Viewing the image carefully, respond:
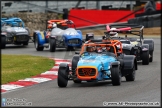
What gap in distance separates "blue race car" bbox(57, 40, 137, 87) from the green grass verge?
6.39ft

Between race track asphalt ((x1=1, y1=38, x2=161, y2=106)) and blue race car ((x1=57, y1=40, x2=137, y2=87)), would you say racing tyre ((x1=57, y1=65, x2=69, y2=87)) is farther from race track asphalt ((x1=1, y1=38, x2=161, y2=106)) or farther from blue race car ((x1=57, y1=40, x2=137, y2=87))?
race track asphalt ((x1=1, y1=38, x2=161, y2=106))

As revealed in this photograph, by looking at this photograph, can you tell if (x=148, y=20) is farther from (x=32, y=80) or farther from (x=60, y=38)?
(x=32, y=80)

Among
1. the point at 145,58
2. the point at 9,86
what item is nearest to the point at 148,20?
the point at 145,58

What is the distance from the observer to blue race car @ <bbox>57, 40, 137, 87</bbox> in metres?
13.0

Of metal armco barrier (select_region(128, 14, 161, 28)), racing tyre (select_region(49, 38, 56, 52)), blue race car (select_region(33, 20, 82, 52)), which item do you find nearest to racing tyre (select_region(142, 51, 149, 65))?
blue race car (select_region(33, 20, 82, 52))

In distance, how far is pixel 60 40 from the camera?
2506 centimetres

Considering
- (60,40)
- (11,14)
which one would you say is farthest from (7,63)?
(11,14)

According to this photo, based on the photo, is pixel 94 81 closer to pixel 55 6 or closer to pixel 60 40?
pixel 60 40

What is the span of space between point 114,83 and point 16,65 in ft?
21.9

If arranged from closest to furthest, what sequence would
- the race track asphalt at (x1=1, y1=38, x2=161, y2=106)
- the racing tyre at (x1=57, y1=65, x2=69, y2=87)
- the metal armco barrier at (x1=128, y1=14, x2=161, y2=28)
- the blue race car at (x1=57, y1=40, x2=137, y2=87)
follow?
1. the race track asphalt at (x1=1, y1=38, x2=161, y2=106)
2. the blue race car at (x1=57, y1=40, x2=137, y2=87)
3. the racing tyre at (x1=57, y1=65, x2=69, y2=87)
4. the metal armco barrier at (x1=128, y1=14, x2=161, y2=28)

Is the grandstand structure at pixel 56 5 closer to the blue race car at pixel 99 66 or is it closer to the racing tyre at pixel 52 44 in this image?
the racing tyre at pixel 52 44

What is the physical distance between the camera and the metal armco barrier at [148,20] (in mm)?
32938

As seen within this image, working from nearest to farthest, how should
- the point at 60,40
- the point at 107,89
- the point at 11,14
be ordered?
the point at 107,89 → the point at 60,40 → the point at 11,14

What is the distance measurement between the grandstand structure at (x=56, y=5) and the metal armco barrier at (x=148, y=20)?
4007 mm
